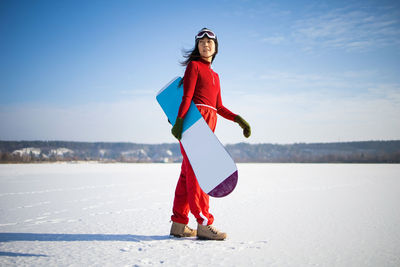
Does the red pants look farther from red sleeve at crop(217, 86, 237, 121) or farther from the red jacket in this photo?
red sleeve at crop(217, 86, 237, 121)

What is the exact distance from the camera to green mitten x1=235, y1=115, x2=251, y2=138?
2.62m

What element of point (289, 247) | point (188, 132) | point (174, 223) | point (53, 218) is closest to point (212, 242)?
point (174, 223)

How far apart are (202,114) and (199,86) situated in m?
0.25

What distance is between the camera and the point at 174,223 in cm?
230

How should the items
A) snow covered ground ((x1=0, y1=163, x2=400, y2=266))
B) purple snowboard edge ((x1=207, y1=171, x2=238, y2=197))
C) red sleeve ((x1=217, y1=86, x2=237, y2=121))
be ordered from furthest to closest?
red sleeve ((x1=217, y1=86, x2=237, y2=121)) → purple snowboard edge ((x1=207, y1=171, x2=238, y2=197)) → snow covered ground ((x1=0, y1=163, x2=400, y2=266))

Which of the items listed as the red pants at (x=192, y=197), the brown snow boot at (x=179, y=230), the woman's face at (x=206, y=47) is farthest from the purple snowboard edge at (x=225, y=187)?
the woman's face at (x=206, y=47)

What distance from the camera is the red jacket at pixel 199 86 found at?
7.39ft

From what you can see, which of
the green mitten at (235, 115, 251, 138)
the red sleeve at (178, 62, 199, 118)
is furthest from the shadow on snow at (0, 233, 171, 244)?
the green mitten at (235, 115, 251, 138)

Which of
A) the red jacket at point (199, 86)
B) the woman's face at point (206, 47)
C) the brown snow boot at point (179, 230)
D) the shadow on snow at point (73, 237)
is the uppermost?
the woman's face at point (206, 47)

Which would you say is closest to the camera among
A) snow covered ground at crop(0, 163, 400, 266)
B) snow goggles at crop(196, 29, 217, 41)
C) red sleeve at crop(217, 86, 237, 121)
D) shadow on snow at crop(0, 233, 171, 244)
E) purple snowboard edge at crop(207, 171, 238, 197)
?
snow covered ground at crop(0, 163, 400, 266)

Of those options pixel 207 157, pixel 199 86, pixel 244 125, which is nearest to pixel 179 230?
pixel 207 157

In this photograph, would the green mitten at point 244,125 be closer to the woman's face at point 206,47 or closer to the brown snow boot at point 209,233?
the woman's face at point 206,47

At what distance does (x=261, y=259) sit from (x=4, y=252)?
1.80 m

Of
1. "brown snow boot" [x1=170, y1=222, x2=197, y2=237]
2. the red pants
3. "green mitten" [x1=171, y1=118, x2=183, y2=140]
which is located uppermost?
"green mitten" [x1=171, y1=118, x2=183, y2=140]
